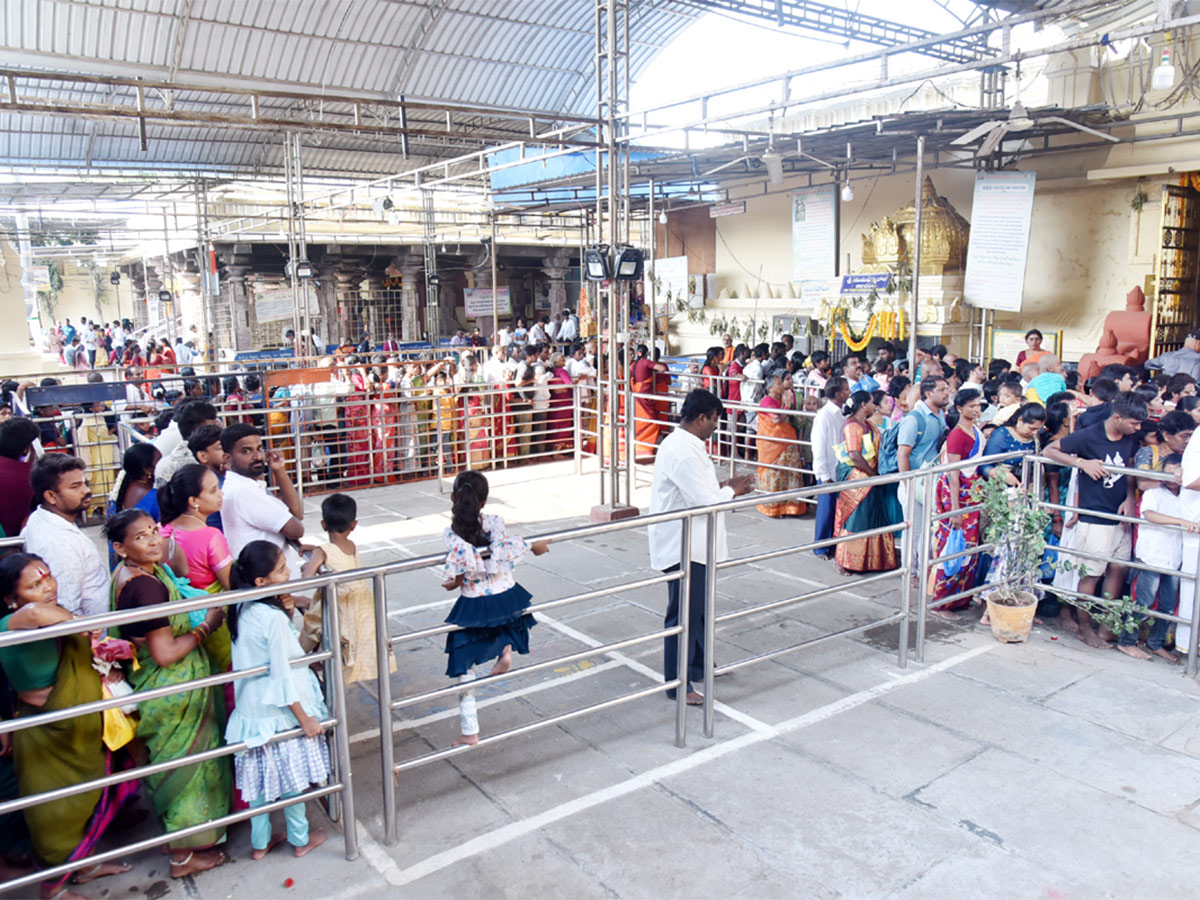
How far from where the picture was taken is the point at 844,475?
6730mm

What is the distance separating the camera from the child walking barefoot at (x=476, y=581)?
11.8ft

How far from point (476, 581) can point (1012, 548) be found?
338cm


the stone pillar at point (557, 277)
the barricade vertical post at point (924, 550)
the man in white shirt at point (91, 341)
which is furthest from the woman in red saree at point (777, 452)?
the stone pillar at point (557, 277)

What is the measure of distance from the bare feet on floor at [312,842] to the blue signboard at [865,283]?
1161 centimetres

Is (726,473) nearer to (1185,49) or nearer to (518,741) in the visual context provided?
(518,741)

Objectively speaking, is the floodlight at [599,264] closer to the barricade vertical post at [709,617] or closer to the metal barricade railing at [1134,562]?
the metal barricade railing at [1134,562]

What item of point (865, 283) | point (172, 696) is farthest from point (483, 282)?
point (172, 696)

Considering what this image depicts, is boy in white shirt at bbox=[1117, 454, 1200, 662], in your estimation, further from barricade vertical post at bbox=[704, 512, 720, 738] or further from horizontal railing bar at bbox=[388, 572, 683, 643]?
horizontal railing bar at bbox=[388, 572, 683, 643]

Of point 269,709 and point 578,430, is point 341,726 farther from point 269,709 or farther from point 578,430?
point 578,430

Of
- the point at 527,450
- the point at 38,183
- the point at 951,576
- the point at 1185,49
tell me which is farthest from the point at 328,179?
the point at 951,576

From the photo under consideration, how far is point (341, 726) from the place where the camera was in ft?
10.6

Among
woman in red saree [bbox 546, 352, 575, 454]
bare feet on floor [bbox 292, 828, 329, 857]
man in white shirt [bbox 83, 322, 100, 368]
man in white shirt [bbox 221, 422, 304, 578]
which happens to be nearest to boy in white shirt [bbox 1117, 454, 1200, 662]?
bare feet on floor [bbox 292, 828, 329, 857]

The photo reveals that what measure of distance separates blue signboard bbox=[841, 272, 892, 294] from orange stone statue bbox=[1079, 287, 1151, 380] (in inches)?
115

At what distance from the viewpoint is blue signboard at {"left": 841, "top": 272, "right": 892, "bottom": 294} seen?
1307 cm
